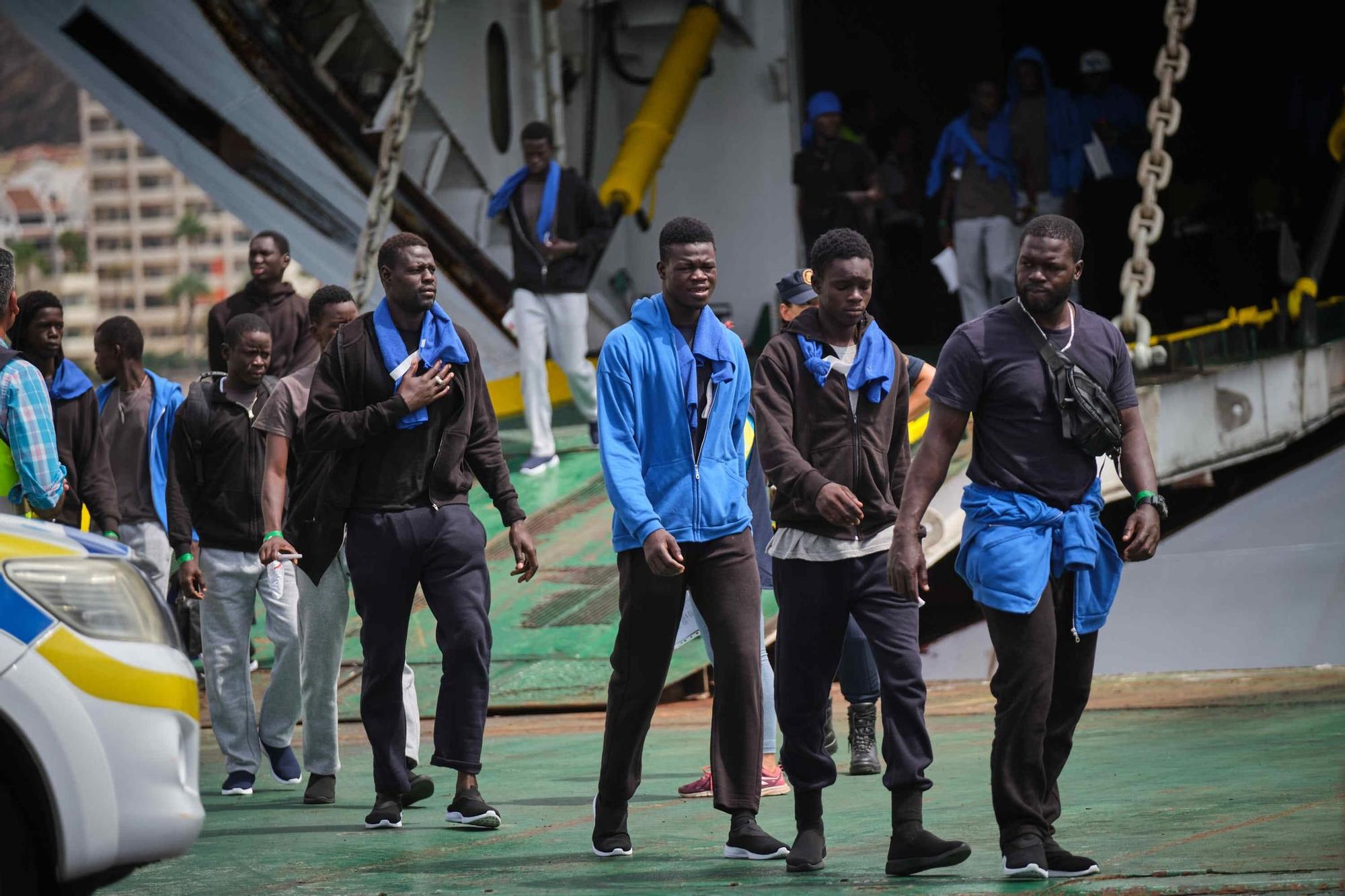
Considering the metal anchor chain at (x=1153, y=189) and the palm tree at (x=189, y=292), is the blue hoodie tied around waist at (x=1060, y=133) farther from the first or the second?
the palm tree at (x=189, y=292)

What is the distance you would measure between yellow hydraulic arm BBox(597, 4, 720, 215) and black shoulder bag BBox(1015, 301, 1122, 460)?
439 inches

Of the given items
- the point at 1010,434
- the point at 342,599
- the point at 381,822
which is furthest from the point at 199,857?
the point at 1010,434

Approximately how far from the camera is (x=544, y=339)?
12.6m

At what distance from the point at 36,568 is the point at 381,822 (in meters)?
2.51

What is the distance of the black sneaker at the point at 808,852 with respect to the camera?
5535 millimetres

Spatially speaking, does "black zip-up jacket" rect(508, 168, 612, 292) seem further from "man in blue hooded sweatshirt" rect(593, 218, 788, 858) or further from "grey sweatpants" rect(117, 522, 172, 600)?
"man in blue hooded sweatshirt" rect(593, 218, 788, 858)

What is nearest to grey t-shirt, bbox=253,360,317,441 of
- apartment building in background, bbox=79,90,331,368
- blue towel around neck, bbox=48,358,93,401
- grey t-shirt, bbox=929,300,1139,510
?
blue towel around neck, bbox=48,358,93,401

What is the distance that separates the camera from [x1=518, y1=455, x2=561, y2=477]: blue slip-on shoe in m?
12.7

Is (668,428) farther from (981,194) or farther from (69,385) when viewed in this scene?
(981,194)

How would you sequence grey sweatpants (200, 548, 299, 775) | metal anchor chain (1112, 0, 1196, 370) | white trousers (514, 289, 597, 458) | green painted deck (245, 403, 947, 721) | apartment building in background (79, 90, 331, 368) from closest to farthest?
grey sweatpants (200, 548, 299, 775) → green painted deck (245, 403, 947, 721) → metal anchor chain (1112, 0, 1196, 370) → white trousers (514, 289, 597, 458) → apartment building in background (79, 90, 331, 368)

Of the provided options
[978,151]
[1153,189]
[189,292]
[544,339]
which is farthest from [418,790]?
→ [189,292]

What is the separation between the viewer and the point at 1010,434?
5473 millimetres

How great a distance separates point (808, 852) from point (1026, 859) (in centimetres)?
68

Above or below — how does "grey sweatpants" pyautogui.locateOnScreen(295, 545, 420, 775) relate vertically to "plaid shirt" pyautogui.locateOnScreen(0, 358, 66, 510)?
below
